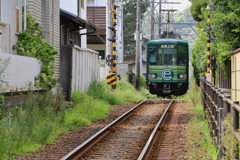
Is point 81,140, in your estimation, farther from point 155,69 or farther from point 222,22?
point 155,69

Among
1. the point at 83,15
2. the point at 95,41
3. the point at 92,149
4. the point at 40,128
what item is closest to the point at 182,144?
the point at 92,149

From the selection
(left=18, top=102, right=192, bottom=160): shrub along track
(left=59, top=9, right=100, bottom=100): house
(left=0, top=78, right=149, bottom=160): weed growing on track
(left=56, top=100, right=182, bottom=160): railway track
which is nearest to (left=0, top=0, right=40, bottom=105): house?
(left=0, top=78, right=149, bottom=160): weed growing on track

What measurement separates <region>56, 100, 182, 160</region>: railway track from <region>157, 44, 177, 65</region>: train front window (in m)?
10.6

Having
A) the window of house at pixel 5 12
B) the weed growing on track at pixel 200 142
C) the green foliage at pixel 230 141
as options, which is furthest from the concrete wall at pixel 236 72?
the green foliage at pixel 230 141

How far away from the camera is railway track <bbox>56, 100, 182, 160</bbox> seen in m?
8.73

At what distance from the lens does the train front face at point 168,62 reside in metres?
25.2

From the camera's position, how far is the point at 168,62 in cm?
2530

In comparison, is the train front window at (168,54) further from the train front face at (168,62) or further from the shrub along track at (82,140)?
the shrub along track at (82,140)

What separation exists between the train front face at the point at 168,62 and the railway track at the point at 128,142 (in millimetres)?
10534

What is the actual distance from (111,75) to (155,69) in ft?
9.07

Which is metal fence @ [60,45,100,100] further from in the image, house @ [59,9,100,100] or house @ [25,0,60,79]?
house @ [25,0,60,79]

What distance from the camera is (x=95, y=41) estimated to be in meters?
43.7

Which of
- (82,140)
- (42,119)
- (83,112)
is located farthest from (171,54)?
(82,140)

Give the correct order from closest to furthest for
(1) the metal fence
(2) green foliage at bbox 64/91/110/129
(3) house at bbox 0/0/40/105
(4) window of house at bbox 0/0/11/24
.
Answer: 1. (3) house at bbox 0/0/40/105
2. (4) window of house at bbox 0/0/11/24
3. (2) green foliage at bbox 64/91/110/129
4. (1) the metal fence
